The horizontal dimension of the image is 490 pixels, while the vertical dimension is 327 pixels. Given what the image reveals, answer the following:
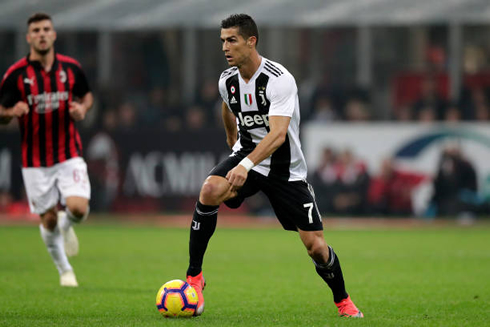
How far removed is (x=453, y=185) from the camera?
1828cm

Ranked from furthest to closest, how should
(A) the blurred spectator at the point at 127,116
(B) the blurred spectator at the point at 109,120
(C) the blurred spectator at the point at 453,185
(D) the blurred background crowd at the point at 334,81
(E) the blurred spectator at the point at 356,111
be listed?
(A) the blurred spectator at the point at 127,116 < (B) the blurred spectator at the point at 109,120 < (E) the blurred spectator at the point at 356,111 < (D) the blurred background crowd at the point at 334,81 < (C) the blurred spectator at the point at 453,185

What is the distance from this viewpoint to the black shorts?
6.55 m

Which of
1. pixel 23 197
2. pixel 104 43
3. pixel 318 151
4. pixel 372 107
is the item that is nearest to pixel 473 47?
pixel 372 107

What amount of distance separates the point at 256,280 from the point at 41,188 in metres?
2.40

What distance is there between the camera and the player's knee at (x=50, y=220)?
881cm

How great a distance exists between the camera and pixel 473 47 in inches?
790

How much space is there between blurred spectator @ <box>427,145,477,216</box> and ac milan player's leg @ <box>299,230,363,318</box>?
1209 cm

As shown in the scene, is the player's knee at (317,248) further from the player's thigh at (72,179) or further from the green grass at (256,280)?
the player's thigh at (72,179)

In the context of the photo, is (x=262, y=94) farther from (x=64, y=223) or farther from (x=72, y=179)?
(x=64, y=223)

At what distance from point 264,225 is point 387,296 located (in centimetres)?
1019

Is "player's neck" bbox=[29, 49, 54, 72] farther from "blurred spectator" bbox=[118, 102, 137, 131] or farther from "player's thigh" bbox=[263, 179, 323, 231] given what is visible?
"blurred spectator" bbox=[118, 102, 137, 131]

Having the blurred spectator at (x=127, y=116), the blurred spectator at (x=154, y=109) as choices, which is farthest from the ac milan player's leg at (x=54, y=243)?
the blurred spectator at (x=154, y=109)

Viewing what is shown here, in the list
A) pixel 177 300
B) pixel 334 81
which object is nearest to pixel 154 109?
pixel 334 81

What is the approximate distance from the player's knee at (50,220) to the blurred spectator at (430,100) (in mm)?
11918
